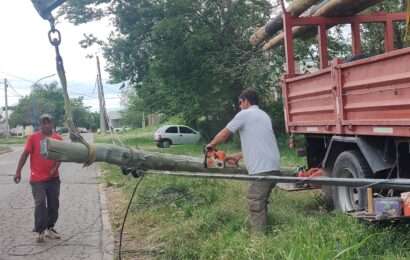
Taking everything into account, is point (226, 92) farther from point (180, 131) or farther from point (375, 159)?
point (375, 159)

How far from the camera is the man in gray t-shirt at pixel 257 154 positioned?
261 inches

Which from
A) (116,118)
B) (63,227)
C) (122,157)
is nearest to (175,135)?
(63,227)

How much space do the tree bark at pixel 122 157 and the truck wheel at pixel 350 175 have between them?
1219 mm

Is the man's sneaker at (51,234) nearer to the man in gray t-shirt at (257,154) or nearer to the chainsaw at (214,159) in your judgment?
the chainsaw at (214,159)

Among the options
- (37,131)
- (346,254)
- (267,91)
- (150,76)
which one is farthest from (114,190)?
(150,76)

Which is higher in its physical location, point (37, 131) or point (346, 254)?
point (37, 131)

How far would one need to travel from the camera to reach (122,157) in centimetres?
678

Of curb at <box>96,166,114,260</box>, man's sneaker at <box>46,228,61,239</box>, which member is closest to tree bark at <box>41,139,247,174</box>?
curb at <box>96,166,114,260</box>

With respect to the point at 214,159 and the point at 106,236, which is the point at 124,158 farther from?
the point at 106,236

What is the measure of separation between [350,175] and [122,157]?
8.66 ft

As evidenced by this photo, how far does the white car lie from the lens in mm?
36169

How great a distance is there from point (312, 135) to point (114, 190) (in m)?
6.49

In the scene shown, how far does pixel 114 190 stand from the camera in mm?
13633

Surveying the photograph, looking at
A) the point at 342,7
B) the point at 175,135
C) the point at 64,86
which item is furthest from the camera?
the point at 175,135
